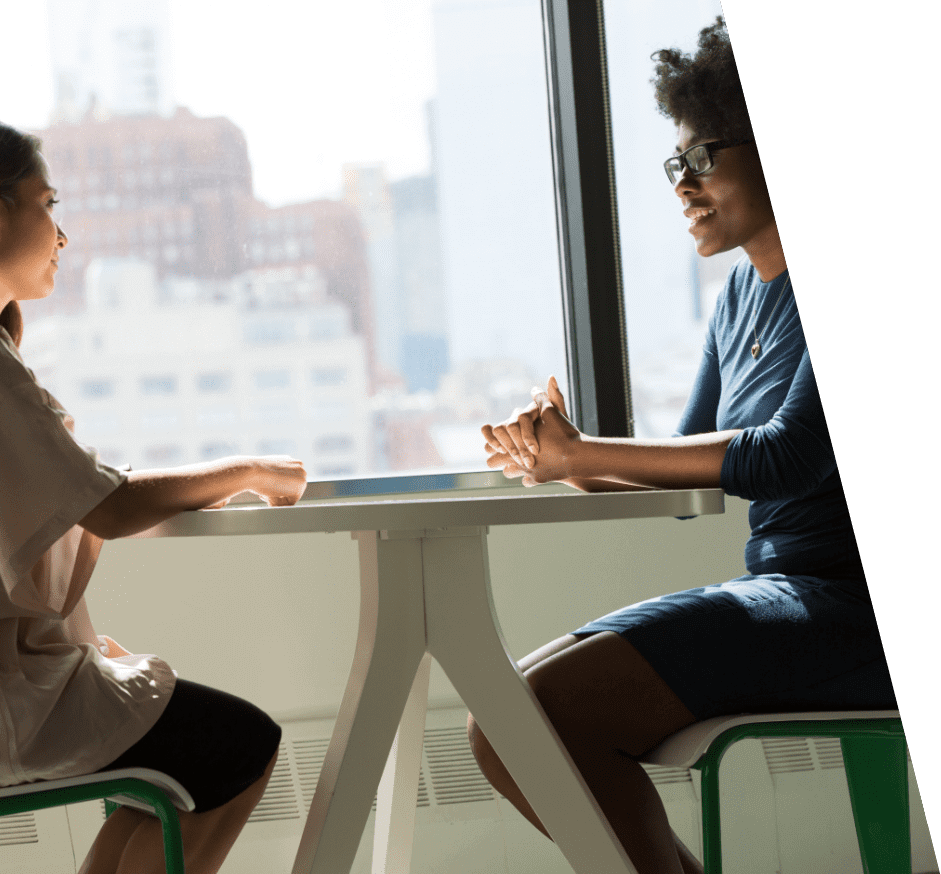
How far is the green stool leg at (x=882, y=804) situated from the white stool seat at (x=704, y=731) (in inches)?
4.1

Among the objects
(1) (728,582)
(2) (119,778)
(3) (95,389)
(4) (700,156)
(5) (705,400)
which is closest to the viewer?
(2) (119,778)

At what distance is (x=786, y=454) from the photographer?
110cm

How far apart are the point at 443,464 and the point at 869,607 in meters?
1.09

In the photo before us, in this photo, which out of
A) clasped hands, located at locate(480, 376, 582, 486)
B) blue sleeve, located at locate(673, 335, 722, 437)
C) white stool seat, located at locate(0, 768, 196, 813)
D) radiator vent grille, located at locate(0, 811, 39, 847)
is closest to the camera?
white stool seat, located at locate(0, 768, 196, 813)

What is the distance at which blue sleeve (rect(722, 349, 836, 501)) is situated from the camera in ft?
3.61

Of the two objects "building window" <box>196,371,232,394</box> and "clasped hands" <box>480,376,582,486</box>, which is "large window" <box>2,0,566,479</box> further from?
"clasped hands" <box>480,376,582,486</box>

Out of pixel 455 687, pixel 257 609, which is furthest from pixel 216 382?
pixel 455 687

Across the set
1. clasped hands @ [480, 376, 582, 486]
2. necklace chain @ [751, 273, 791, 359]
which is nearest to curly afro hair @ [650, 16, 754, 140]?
necklace chain @ [751, 273, 791, 359]

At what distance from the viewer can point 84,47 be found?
1964 millimetres

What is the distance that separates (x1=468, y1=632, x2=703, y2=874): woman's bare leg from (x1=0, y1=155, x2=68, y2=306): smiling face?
0.76m

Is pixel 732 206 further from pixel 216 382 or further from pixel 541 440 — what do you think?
pixel 216 382

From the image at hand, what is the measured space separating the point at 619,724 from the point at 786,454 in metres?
0.37

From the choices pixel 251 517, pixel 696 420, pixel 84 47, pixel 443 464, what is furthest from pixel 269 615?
pixel 84 47

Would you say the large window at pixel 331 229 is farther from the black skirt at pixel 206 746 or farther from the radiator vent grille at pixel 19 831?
the black skirt at pixel 206 746
